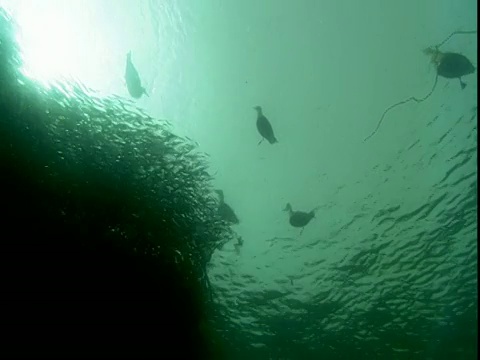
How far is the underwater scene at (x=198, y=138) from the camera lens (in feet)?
25.7

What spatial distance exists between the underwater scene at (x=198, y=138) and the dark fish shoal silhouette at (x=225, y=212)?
11 centimetres

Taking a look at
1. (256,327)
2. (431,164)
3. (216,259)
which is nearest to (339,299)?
(256,327)

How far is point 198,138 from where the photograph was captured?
934 cm

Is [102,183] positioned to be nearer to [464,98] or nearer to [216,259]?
[216,259]

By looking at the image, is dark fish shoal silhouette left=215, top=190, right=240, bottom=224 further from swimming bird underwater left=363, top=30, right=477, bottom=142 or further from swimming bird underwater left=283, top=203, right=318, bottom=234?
swimming bird underwater left=363, top=30, right=477, bottom=142

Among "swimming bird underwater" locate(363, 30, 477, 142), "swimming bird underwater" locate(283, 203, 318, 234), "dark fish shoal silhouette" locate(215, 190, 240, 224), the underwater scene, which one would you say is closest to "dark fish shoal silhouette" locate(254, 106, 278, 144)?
the underwater scene

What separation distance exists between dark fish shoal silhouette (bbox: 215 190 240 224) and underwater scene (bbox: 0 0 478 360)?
107mm

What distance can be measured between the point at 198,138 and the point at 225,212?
2.43 metres

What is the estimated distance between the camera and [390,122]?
31.8ft

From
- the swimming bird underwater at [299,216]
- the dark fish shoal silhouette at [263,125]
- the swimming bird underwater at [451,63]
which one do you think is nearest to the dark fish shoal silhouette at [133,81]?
the dark fish shoal silhouette at [263,125]

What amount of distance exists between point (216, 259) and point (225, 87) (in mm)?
6191

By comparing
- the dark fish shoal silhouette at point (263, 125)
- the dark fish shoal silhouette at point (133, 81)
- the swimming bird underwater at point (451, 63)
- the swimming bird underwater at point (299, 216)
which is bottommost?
the dark fish shoal silhouette at point (263, 125)

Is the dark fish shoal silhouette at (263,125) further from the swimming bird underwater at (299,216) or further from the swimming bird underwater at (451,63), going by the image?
the swimming bird underwater at (299,216)

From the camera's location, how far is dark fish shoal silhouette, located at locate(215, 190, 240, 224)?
1041cm
